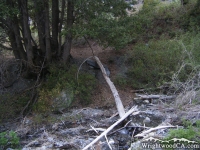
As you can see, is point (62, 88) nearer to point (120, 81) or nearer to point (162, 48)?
point (120, 81)

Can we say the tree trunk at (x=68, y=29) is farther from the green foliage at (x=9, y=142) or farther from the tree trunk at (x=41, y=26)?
the green foliage at (x=9, y=142)

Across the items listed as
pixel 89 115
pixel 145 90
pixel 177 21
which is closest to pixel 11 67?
pixel 89 115

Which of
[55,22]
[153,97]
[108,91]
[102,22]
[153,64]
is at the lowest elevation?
[153,97]

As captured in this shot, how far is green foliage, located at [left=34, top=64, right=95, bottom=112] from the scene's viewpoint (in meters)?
7.73

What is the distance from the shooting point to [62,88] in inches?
318

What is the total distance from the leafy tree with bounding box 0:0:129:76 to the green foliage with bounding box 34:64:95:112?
688 mm

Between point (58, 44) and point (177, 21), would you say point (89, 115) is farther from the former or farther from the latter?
point (177, 21)

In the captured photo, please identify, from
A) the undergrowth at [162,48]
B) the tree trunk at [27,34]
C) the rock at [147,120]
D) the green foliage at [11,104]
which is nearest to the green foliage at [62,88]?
the green foliage at [11,104]

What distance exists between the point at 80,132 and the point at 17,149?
1.56 meters

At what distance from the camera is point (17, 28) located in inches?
327

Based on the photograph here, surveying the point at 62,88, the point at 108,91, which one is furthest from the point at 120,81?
the point at 62,88

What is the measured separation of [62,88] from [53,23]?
8.33 feet

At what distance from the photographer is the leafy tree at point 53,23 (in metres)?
7.21

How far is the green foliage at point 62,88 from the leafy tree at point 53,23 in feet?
2.26
